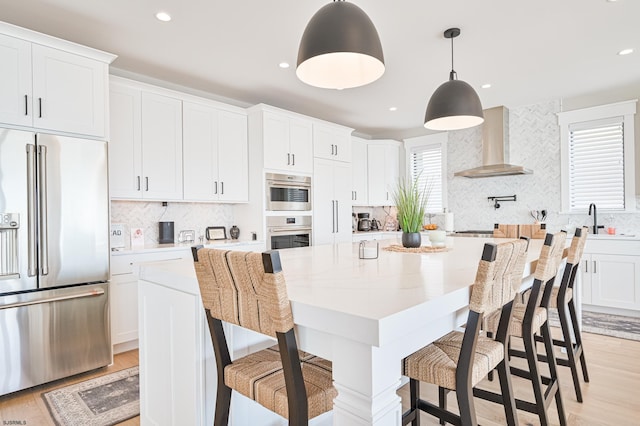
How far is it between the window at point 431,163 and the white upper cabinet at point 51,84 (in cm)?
456

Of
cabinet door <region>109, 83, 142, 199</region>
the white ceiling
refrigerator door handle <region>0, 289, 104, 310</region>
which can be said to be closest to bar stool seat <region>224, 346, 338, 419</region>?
refrigerator door handle <region>0, 289, 104, 310</region>

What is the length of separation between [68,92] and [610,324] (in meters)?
5.35

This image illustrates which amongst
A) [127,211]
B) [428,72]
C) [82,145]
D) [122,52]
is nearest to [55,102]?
[82,145]

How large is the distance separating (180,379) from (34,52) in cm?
246

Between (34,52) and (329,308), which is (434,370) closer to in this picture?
(329,308)

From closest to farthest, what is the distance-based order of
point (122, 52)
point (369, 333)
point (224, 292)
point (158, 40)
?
point (369, 333), point (224, 292), point (158, 40), point (122, 52)

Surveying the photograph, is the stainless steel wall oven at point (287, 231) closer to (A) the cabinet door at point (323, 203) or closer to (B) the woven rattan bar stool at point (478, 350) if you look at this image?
(A) the cabinet door at point (323, 203)

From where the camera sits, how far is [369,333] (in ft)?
2.60

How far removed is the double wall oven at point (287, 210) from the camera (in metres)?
4.14

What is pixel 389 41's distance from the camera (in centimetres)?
299

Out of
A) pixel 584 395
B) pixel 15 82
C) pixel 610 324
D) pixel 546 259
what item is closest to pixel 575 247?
pixel 546 259

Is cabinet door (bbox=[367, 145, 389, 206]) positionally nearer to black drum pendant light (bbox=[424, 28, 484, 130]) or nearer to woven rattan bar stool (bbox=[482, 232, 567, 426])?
black drum pendant light (bbox=[424, 28, 484, 130])

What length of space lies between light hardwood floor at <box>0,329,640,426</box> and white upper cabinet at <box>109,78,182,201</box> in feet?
5.08

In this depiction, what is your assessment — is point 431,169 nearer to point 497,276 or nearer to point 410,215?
point 410,215
